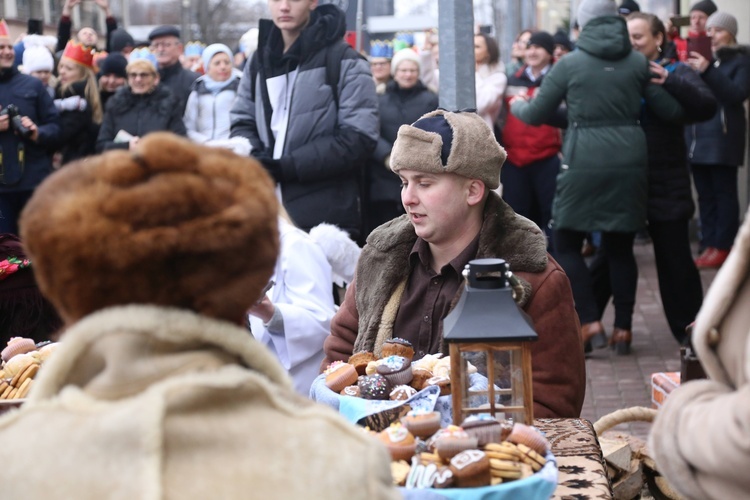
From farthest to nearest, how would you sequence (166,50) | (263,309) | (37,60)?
(37,60), (166,50), (263,309)

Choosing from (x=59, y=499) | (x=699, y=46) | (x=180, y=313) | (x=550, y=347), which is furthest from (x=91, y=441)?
(x=699, y=46)

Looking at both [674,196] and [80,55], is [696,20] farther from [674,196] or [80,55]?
[80,55]

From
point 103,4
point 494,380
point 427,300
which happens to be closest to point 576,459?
point 494,380

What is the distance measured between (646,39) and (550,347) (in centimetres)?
456

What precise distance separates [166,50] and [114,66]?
0.58m

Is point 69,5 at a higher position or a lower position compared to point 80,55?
higher

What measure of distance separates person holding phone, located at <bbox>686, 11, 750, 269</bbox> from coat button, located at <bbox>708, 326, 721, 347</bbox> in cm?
741

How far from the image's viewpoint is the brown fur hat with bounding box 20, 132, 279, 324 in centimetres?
174

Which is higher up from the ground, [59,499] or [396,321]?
[59,499]

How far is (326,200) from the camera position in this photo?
6223 millimetres

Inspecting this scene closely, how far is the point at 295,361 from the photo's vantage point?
4277mm

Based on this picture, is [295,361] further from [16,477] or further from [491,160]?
[16,477]

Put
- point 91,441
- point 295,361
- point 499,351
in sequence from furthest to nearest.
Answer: point 295,361, point 499,351, point 91,441

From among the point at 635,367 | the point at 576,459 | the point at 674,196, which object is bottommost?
the point at 635,367
